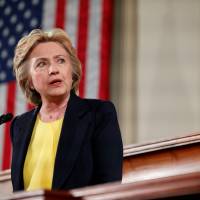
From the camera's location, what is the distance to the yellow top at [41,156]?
1.41 metres

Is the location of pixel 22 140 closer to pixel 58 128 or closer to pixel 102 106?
pixel 58 128

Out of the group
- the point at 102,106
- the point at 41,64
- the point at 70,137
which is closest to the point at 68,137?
the point at 70,137

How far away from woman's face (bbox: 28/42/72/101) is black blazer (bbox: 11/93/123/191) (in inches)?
2.3

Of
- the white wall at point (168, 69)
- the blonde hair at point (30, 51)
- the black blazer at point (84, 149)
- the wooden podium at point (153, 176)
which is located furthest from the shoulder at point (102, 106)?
the white wall at point (168, 69)

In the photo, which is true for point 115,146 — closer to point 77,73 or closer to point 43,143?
point 43,143

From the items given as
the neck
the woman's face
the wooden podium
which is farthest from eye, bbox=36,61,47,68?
the wooden podium

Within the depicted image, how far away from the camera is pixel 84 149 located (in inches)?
55.9

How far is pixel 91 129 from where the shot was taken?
57.2 inches

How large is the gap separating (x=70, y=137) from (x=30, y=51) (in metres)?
0.32

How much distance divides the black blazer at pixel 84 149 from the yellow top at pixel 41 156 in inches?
0.6

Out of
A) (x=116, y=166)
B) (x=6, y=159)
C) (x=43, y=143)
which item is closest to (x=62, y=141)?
(x=43, y=143)

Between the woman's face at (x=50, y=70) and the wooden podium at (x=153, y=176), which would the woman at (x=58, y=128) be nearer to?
the woman's face at (x=50, y=70)

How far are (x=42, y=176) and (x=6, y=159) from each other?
2.67 metres

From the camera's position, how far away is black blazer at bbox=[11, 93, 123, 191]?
1.39 metres
